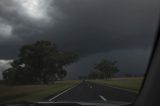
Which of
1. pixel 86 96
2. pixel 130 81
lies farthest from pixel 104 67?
pixel 86 96

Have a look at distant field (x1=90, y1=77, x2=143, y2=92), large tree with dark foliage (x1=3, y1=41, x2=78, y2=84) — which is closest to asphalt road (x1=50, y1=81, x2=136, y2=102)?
distant field (x1=90, y1=77, x2=143, y2=92)

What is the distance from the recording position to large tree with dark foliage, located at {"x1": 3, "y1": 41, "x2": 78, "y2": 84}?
3448 millimetres

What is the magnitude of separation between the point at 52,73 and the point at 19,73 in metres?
0.52

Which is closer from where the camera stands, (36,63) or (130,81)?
(36,63)

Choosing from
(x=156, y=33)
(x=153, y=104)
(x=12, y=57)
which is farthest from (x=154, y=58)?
(x=12, y=57)

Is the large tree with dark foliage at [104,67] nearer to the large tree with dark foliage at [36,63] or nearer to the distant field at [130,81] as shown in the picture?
the distant field at [130,81]

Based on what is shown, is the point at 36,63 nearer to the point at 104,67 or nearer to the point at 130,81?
the point at 104,67

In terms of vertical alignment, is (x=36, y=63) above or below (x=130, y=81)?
above

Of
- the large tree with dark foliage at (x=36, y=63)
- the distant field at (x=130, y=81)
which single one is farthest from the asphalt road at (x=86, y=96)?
the large tree with dark foliage at (x=36, y=63)

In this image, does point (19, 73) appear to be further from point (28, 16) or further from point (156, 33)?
point (156, 33)

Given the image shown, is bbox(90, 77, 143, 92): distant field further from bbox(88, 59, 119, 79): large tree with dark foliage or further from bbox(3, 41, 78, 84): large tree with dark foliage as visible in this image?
bbox(3, 41, 78, 84): large tree with dark foliage

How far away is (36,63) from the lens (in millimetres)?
3654

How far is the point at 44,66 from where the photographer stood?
12.0 feet

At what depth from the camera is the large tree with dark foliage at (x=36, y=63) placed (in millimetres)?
3448
